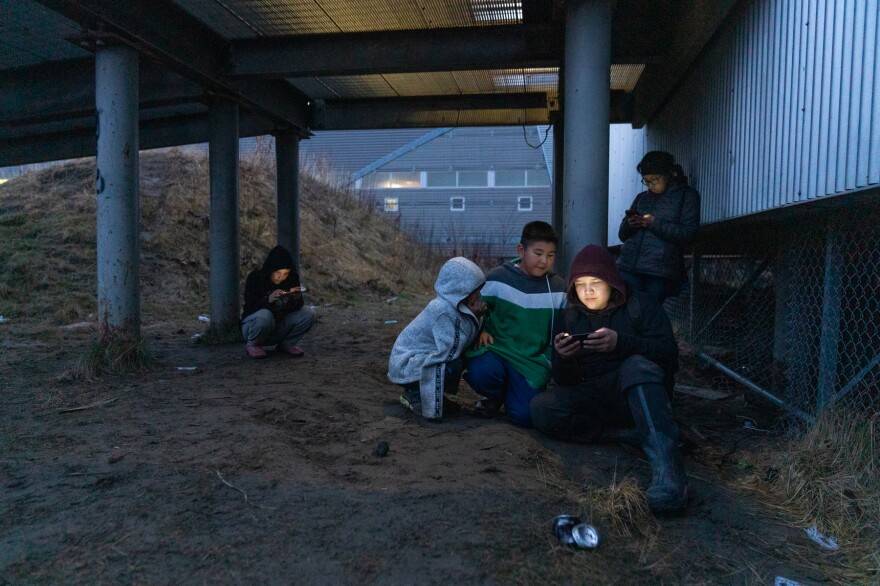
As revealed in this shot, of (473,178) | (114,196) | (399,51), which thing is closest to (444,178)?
(473,178)

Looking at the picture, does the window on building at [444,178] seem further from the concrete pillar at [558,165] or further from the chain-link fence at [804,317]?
the chain-link fence at [804,317]

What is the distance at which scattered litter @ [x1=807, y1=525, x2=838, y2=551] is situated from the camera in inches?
122

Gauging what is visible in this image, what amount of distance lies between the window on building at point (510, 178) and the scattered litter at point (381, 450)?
68.2 feet

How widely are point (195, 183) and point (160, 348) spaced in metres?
7.98

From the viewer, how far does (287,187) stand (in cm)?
1028

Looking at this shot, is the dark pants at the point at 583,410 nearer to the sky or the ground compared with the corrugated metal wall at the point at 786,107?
nearer to the ground

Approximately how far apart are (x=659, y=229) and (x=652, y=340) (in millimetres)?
2003

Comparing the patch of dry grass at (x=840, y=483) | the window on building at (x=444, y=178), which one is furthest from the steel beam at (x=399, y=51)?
the window on building at (x=444, y=178)

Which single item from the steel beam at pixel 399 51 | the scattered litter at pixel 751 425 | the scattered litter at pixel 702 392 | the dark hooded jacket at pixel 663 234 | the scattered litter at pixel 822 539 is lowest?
the scattered litter at pixel 822 539

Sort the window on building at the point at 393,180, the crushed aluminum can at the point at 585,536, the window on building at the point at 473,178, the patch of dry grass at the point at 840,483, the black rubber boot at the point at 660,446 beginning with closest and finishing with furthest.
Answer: the crushed aluminum can at the point at 585,536 → the patch of dry grass at the point at 840,483 → the black rubber boot at the point at 660,446 → the window on building at the point at 473,178 → the window on building at the point at 393,180

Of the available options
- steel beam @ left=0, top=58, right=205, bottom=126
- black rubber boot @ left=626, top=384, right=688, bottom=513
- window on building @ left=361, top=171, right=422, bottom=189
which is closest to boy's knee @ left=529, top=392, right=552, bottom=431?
black rubber boot @ left=626, top=384, right=688, bottom=513

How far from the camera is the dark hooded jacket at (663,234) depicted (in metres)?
5.62

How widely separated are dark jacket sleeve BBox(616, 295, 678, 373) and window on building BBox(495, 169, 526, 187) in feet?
66.9

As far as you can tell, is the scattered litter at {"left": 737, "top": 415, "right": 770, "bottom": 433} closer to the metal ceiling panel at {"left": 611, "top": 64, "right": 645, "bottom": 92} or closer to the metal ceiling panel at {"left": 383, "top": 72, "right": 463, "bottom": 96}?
the metal ceiling panel at {"left": 611, "top": 64, "right": 645, "bottom": 92}
